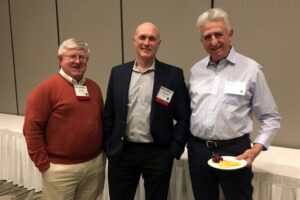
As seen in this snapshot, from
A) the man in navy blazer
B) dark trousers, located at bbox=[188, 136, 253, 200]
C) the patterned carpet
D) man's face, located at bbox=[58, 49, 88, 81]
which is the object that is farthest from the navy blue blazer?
the patterned carpet

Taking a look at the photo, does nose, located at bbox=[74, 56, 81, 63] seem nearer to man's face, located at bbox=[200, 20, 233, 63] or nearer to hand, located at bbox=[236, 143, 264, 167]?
man's face, located at bbox=[200, 20, 233, 63]

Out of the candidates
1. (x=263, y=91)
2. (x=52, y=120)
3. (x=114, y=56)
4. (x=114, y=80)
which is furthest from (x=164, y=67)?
(x=114, y=56)

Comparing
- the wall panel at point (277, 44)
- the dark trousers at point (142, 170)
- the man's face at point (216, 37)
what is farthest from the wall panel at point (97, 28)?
the man's face at point (216, 37)

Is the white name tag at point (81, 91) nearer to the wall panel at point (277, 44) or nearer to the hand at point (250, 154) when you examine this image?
the hand at point (250, 154)

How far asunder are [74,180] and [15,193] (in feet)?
6.04

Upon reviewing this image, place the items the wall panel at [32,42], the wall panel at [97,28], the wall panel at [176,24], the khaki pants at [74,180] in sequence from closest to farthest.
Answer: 1. the khaki pants at [74,180]
2. the wall panel at [176,24]
3. the wall panel at [97,28]
4. the wall panel at [32,42]

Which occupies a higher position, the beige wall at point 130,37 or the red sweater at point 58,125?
the beige wall at point 130,37

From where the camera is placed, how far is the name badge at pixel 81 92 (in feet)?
6.36

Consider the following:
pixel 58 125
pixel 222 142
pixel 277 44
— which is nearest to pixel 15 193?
pixel 58 125

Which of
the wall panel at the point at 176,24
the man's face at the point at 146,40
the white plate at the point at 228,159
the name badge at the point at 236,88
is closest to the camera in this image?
the white plate at the point at 228,159

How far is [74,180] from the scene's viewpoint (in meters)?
1.97

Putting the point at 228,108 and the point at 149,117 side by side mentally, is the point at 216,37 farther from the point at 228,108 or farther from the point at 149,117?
the point at 149,117

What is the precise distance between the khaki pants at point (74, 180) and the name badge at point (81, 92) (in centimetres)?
42

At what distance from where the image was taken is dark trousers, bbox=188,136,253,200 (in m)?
1.65
